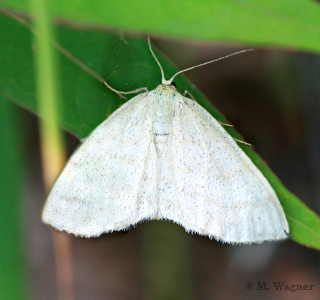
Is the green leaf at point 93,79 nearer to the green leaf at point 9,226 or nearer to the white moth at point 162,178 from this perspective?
the white moth at point 162,178

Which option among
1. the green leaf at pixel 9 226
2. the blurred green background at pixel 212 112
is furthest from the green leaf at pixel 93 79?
the green leaf at pixel 9 226

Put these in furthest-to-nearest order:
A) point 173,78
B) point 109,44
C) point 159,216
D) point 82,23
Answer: point 159,216, point 173,78, point 109,44, point 82,23

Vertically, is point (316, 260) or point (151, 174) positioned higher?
point (151, 174)

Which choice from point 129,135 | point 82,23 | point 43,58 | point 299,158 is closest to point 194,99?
point 129,135

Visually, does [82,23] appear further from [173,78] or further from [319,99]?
[319,99]

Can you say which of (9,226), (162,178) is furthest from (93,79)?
(9,226)

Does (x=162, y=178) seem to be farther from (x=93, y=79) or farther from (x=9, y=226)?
(x=9, y=226)

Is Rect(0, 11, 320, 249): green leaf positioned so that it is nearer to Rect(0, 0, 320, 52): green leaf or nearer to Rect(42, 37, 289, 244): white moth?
Rect(42, 37, 289, 244): white moth
